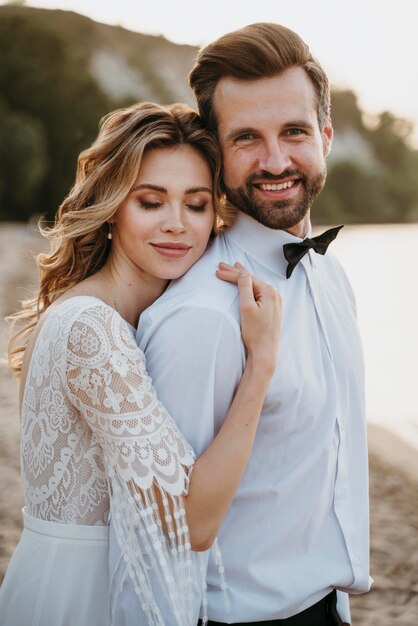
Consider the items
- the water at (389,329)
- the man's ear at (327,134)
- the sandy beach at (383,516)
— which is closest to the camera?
the man's ear at (327,134)

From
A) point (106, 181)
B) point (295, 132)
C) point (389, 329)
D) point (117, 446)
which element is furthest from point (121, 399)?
point (389, 329)

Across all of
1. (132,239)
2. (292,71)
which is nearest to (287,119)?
(292,71)

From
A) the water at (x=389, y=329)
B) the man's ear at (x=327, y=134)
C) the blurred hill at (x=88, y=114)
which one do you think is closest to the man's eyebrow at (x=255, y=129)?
the man's ear at (x=327, y=134)

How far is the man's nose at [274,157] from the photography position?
2.33 m

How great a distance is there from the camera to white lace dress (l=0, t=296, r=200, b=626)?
198 cm

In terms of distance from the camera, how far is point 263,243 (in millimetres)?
2375

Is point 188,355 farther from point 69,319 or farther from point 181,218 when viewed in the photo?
point 181,218

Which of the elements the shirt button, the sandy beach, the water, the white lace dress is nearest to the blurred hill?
the water

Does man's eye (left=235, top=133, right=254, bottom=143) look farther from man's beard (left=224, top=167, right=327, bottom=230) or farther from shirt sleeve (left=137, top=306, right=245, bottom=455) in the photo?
shirt sleeve (left=137, top=306, right=245, bottom=455)

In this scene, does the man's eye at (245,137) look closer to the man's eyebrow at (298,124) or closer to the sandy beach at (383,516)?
the man's eyebrow at (298,124)

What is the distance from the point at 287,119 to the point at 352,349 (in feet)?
2.42

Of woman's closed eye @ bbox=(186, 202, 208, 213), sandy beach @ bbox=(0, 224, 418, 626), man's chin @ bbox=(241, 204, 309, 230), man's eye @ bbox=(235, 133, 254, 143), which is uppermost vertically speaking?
man's eye @ bbox=(235, 133, 254, 143)

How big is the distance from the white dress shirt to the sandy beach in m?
1.16

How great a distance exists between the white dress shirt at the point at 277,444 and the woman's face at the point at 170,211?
9 cm
